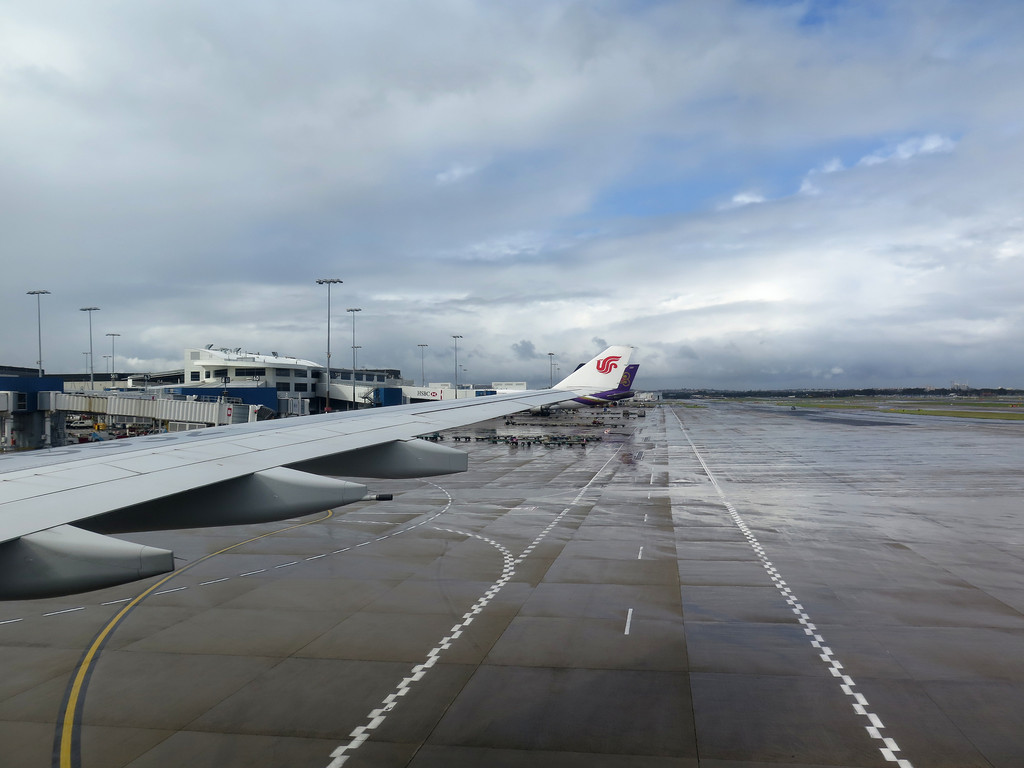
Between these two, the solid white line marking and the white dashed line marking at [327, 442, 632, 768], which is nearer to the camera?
the white dashed line marking at [327, 442, 632, 768]

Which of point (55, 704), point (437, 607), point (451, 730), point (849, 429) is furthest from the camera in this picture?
point (849, 429)

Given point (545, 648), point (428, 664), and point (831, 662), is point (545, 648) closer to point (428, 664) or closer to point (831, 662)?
point (428, 664)

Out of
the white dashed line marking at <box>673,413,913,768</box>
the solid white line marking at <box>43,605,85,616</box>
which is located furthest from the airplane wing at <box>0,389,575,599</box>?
the solid white line marking at <box>43,605,85,616</box>

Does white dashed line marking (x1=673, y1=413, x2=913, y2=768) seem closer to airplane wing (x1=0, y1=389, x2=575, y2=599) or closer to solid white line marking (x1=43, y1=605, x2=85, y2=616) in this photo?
airplane wing (x1=0, y1=389, x2=575, y2=599)

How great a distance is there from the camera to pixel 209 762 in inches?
360

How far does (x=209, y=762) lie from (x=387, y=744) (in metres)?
2.50

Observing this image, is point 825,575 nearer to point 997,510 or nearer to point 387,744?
point 387,744

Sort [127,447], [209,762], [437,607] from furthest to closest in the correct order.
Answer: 1. [437,607]
2. [209,762]
3. [127,447]

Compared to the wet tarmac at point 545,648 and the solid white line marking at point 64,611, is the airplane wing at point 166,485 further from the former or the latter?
the solid white line marking at point 64,611

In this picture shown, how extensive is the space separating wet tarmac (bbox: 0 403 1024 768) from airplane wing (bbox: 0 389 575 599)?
14.7 feet

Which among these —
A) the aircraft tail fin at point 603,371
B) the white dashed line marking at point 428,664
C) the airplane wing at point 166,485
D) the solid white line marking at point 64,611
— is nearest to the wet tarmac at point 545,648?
the white dashed line marking at point 428,664

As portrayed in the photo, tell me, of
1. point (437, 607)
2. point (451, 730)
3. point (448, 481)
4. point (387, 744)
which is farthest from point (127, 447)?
point (448, 481)

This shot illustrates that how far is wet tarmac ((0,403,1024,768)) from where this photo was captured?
9547 millimetres

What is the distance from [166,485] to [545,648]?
29.2ft
